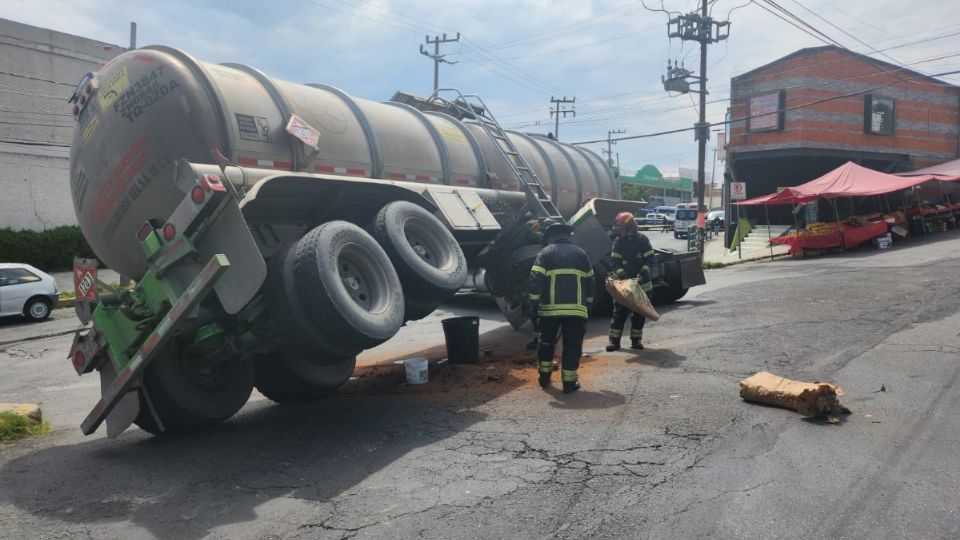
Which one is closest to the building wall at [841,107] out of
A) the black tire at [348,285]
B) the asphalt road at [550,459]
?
the asphalt road at [550,459]

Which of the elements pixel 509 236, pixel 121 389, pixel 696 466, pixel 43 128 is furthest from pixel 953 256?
pixel 43 128

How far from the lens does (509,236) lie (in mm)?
9383

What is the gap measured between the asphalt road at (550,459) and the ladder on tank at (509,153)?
251 centimetres

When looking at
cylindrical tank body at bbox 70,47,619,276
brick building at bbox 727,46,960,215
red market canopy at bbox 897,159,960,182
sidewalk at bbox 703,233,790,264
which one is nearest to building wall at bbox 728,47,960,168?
brick building at bbox 727,46,960,215

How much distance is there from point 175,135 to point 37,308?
11229mm

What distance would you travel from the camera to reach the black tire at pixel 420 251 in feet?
19.9

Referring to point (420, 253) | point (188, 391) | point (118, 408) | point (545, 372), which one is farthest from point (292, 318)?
point (545, 372)

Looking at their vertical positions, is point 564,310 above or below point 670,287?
above

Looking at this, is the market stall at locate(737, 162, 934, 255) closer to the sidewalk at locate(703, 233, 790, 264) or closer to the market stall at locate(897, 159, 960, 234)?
the market stall at locate(897, 159, 960, 234)

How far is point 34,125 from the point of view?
2134cm

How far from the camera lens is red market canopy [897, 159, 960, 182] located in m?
24.3

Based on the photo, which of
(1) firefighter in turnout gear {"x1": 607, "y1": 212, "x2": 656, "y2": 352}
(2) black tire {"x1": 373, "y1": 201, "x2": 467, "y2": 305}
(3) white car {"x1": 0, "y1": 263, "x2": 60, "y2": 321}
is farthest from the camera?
(3) white car {"x1": 0, "y1": 263, "x2": 60, "y2": 321}

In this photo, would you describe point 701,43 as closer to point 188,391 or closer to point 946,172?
point 946,172

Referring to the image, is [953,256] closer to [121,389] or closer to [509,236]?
[509,236]
